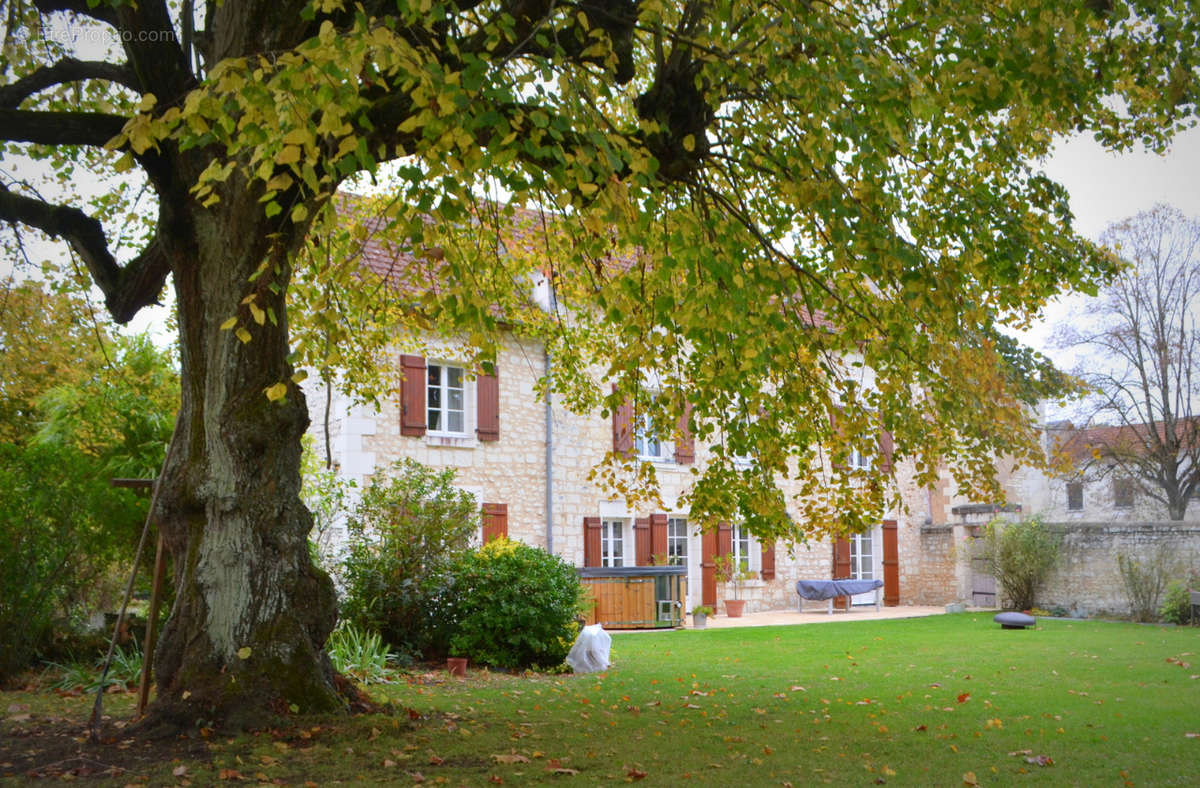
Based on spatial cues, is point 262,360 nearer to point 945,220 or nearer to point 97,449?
point 945,220

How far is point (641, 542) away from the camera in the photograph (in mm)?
19531

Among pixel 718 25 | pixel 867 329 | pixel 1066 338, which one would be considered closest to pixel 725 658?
pixel 867 329

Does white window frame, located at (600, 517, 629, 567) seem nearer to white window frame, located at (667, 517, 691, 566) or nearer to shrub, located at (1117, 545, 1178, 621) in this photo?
white window frame, located at (667, 517, 691, 566)

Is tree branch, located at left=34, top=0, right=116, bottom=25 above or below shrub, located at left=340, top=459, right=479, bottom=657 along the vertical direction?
above

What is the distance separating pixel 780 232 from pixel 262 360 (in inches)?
152

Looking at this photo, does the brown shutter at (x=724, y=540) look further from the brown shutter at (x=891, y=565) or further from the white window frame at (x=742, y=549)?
the brown shutter at (x=891, y=565)

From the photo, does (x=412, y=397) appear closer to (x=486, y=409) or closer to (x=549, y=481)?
(x=486, y=409)

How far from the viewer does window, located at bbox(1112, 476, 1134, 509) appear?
2981 centimetres

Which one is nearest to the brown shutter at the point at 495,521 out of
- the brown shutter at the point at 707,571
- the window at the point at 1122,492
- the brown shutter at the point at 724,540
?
the brown shutter at the point at 707,571

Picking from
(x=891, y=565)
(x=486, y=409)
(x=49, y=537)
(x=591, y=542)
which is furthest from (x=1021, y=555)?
(x=49, y=537)

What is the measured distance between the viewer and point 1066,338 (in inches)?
1145

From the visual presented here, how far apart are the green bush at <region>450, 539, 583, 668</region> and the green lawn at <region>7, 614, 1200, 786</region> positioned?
0.53 m

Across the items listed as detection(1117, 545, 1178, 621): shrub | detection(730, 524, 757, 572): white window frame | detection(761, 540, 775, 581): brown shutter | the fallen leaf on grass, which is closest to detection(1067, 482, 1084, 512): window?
detection(1117, 545, 1178, 621): shrub

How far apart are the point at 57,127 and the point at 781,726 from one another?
5.77 m
